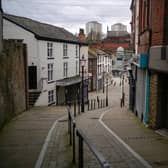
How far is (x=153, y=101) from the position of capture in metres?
11.7

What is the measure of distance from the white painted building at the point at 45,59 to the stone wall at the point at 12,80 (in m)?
4.44

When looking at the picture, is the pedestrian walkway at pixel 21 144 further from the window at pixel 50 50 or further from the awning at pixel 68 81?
the awning at pixel 68 81

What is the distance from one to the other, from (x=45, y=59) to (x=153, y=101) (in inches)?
664

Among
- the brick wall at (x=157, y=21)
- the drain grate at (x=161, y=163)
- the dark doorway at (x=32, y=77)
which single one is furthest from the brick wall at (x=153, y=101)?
the dark doorway at (x=32, y=77)

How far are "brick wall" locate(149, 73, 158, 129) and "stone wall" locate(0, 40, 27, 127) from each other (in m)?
6.40

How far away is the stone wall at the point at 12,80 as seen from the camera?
46.8ft

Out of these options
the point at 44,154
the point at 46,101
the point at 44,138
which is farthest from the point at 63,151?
the point at 46,101

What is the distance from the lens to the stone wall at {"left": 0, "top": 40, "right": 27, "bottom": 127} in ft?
46.8

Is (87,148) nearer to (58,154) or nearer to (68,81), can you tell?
(58,154)

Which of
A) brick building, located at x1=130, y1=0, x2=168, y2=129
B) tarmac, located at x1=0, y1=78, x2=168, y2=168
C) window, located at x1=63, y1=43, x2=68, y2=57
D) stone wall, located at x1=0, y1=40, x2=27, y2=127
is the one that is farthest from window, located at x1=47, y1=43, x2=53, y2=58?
brick building, located at x1=130, y1=0, x2=168, y2=129

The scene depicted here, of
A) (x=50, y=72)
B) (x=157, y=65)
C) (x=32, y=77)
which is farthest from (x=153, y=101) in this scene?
(x=50, y=72)

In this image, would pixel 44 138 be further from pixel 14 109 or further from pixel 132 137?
pixel 14 109

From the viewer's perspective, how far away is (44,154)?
8172mm

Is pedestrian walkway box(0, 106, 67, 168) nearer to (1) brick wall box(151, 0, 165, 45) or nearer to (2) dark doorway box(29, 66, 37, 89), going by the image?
(1) brick wall box(151, 0, 165, 45)
